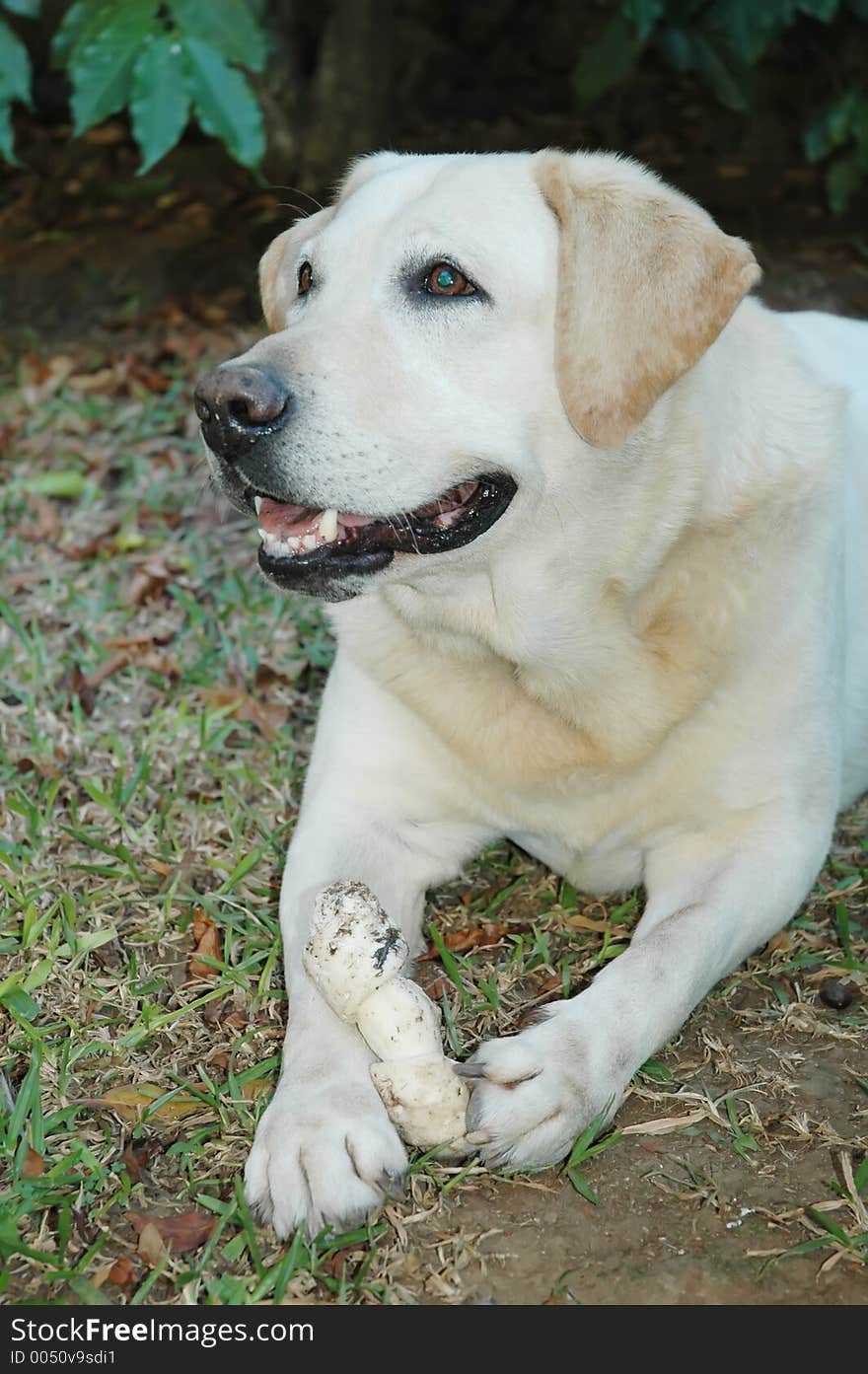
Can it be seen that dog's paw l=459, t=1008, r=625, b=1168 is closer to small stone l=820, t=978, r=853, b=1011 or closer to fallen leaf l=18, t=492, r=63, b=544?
small stone l=820, t=978, r=853, b=1011

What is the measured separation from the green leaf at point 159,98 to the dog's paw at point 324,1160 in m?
2.37

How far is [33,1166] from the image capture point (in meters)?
2.29

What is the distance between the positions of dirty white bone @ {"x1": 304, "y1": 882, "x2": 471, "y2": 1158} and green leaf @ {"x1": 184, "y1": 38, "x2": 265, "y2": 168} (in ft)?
7.10

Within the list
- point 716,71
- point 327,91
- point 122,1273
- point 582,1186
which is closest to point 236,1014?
point 122,1273

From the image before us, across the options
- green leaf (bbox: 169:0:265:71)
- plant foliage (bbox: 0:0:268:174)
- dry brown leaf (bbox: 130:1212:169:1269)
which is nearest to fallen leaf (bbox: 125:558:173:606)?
plant foliage (bbox: 0:0:268:174)

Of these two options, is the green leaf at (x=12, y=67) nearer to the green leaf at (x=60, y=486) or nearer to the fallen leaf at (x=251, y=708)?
the green leaf at (x=60, y=486)

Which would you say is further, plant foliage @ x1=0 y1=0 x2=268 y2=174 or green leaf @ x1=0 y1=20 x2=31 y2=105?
green leaf @ x1=0 y1=20 x2=31 y2=105

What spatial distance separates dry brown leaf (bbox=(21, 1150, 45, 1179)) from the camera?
7.47 feet

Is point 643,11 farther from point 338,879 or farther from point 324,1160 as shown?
point 324,1160

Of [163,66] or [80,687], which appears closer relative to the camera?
[163,66]

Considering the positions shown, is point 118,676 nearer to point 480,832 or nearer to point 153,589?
point 153,589

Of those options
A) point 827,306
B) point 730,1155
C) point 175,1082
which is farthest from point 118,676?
point 827,306

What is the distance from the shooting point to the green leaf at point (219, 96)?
11.7ft

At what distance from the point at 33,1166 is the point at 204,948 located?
629mm
